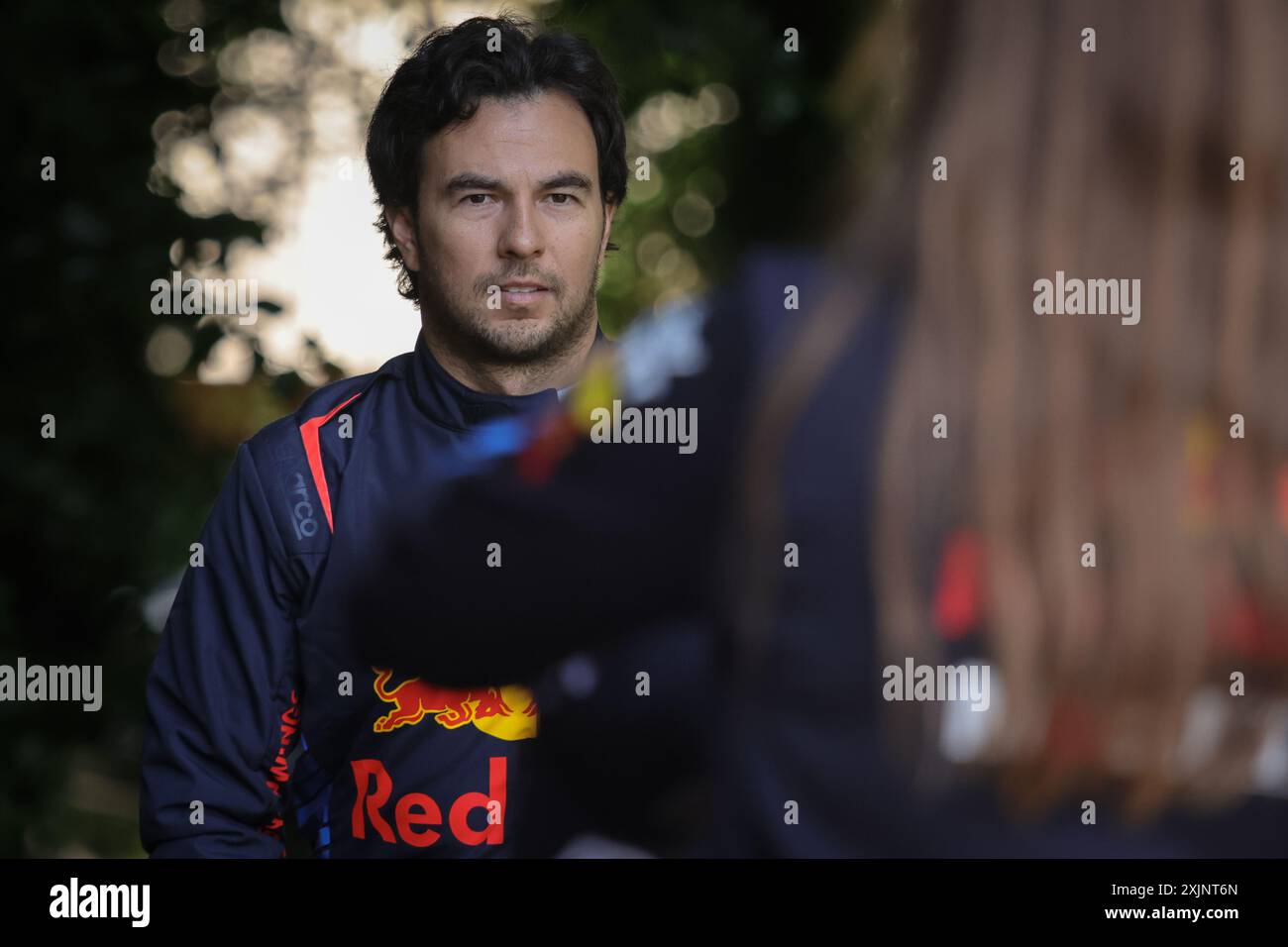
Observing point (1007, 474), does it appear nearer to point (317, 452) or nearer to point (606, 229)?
point (317, 452)

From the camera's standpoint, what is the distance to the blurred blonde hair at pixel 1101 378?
101 centimetres

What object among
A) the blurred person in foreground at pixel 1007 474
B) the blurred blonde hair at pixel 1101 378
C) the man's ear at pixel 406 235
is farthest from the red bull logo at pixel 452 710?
the blurred blonde hair at pixel 1101 378

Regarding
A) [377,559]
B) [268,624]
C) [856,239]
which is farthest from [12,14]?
[856,239]

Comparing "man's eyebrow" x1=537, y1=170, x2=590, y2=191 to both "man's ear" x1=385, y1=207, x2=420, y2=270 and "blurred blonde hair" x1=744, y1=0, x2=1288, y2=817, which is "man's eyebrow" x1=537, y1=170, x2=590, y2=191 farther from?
"blurred blonde hair" x1=744, y1=0, x2=1288, y2=817

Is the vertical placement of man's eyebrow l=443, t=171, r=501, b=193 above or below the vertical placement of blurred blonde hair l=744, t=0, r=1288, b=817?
above

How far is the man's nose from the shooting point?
2.62 m

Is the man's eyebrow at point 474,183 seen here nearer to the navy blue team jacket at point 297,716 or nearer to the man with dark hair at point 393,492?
the man with dark hair at point 393,492

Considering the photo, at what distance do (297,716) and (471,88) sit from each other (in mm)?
1373

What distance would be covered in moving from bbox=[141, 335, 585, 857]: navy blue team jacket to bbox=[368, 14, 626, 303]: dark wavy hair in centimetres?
75

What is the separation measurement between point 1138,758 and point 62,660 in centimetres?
374

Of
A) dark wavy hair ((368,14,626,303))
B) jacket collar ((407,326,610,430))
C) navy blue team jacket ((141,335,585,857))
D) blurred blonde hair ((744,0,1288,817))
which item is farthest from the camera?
dark wavy hair ((368,14,626,303))

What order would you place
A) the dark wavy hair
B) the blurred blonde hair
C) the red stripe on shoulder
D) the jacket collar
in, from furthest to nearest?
the dark wavy hair
the jacket collar
the red stripe on shoulder
the blurred blonde hair

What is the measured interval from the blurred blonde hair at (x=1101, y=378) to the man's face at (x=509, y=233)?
1645 mm

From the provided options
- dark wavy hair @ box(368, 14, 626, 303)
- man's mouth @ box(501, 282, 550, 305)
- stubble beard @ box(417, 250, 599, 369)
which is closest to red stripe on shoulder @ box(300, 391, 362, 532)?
stubble beard @ box(417, 250, 599, 369)
